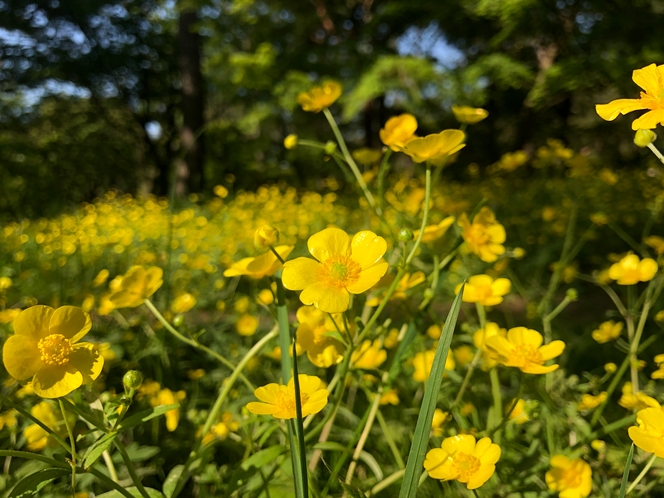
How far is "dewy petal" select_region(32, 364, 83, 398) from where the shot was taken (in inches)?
16.5

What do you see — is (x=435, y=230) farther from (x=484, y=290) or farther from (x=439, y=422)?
(x=439, y=422)

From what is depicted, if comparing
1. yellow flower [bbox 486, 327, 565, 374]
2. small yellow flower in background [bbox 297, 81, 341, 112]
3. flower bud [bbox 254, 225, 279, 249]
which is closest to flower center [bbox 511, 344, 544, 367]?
yellow flower [bbox 486, 327, 565, 374]

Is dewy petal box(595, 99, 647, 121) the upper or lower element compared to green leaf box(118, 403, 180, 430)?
upper

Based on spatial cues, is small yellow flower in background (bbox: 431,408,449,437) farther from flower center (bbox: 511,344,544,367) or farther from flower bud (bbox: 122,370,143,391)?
flower bud (bbox: 122,370,143,391)

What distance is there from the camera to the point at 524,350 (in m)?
0.59

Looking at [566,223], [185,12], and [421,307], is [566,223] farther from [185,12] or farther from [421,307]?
[185,12]

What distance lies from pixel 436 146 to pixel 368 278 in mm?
198

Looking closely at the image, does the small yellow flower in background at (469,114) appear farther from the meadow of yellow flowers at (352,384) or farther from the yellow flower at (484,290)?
the yellow flower at (484,290)

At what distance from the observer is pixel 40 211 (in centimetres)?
625

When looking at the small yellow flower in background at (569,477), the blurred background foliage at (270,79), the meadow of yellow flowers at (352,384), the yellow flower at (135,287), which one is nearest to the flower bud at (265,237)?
the meadow of yellow flowers at (352,384)

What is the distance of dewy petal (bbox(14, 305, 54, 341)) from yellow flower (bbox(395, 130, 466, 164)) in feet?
1.36

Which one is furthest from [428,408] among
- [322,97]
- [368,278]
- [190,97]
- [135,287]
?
[190,97]

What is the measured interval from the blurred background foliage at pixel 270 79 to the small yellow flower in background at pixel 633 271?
3550 mm

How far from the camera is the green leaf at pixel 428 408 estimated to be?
373 millimetres
